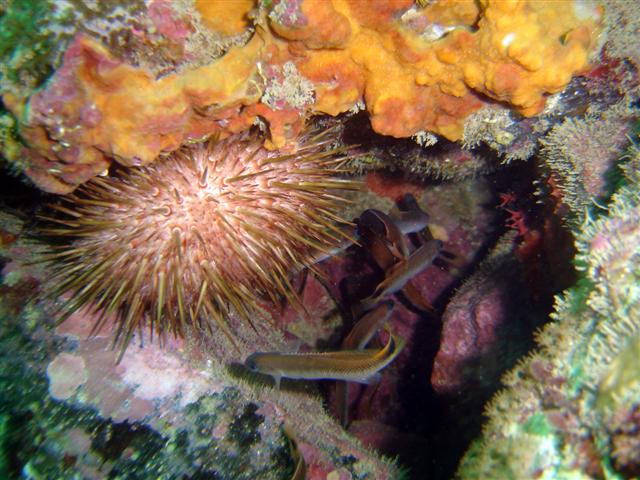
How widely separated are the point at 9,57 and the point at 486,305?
12.5 ft

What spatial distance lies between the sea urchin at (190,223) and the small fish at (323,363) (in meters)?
0.72

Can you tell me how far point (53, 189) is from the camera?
234cm

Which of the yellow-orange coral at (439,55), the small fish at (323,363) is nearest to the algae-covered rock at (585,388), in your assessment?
the yellow-orange coral at (439,55)

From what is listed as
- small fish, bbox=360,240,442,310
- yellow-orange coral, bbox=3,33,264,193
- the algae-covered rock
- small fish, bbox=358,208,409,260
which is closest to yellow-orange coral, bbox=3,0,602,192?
yellow-orange coral, bbox=3,33,264,193

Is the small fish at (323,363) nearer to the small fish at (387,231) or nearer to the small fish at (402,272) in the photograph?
the small fish at (402,272)

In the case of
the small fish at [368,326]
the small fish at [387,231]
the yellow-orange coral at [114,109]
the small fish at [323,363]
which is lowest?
the small fish at [323,363]

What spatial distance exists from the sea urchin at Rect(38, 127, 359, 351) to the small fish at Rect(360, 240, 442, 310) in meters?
1.36

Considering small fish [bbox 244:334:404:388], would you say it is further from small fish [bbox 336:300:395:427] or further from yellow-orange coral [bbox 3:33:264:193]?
yellow-orange coral [bbox 3:33:264:193]

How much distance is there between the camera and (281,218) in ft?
10.1

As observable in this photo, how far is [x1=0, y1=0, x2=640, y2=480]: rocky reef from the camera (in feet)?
6.54

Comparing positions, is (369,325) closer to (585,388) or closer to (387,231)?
(387,231)

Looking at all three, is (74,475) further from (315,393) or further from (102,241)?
(315,393)

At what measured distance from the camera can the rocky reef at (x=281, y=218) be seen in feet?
6.54

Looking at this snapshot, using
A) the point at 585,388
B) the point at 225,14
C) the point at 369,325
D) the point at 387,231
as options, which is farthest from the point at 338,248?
the point at 585,388
